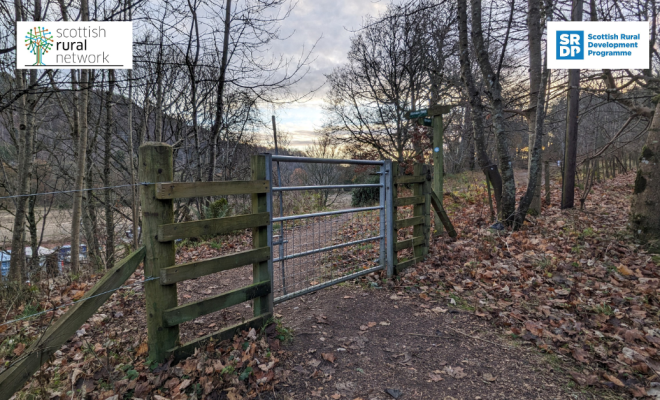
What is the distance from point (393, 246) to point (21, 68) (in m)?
6.81

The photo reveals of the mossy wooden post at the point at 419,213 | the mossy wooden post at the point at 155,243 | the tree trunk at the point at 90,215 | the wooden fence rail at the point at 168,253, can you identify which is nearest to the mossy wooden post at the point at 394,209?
the mossy wooden post at the point at 419,213

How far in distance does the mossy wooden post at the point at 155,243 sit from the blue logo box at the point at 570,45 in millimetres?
8440

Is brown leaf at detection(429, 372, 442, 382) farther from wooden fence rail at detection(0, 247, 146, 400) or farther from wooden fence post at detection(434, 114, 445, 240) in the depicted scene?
wooden fence post at detection(434, 114, 445, 240)

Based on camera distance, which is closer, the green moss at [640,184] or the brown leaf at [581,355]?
the brown leaf at [581,355]

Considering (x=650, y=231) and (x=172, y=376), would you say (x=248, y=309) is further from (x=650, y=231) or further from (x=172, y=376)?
(x=650, y=231)

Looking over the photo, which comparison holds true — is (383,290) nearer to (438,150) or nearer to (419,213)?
(419,213)

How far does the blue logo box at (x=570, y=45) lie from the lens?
7055mm

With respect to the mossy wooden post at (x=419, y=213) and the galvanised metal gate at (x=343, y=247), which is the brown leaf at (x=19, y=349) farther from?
the mossy wooden post at (x=419, y=213)

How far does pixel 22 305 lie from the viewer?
157 inches

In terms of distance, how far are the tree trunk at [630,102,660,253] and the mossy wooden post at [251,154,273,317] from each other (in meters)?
5.46

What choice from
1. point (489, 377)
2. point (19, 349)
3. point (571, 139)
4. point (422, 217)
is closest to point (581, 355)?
point (489, 377)

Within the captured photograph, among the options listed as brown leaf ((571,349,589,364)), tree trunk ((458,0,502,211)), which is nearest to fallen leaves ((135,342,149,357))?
brown leaf ((571,349,589,364))

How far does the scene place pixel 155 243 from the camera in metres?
2.38

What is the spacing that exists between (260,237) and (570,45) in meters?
8.14
